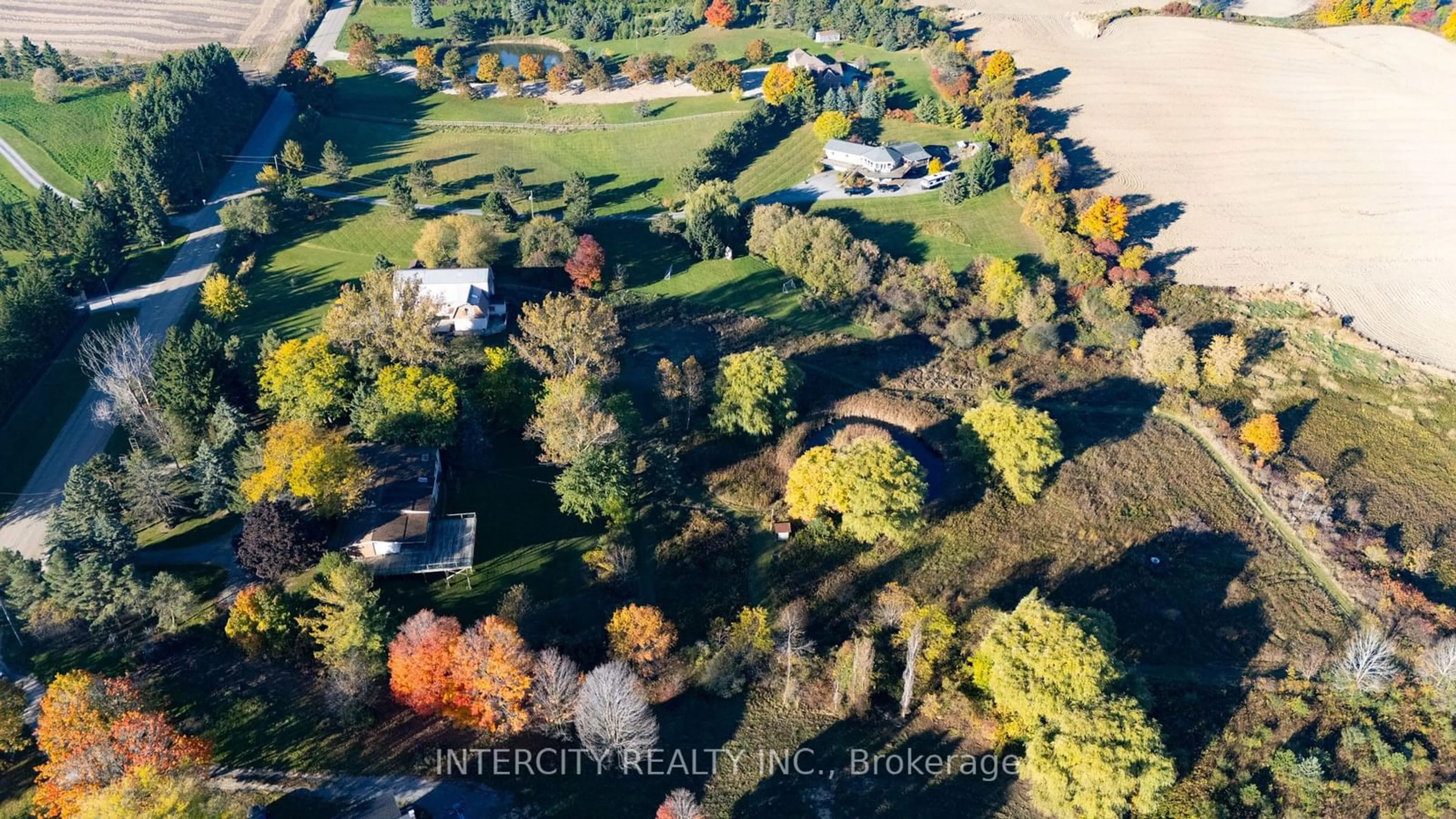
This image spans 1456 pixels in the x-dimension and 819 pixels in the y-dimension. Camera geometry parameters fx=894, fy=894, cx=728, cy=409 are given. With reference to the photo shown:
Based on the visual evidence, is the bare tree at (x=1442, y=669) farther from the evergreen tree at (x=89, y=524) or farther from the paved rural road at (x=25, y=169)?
the paved rural road at (x=25, y=169)

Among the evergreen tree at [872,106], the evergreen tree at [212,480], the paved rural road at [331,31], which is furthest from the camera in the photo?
the paved rural road at [331,31]

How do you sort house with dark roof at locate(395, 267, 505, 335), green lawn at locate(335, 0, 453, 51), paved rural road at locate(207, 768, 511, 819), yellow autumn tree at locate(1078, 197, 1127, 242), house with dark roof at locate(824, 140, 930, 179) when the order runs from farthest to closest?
green lawn at locate(335, 0, 453, 51), house with dark roof at locate(824, 140, 930, 179), yellow autumn tree at locate(1078, 197, 1127, 242), house with dark roof at locate(395, 267, 505, 335), paved rural road at locate(207, 768, 511, 819)

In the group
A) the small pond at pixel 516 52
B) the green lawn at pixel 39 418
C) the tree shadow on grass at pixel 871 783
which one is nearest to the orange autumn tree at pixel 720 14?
the small pond at pixel 516 52

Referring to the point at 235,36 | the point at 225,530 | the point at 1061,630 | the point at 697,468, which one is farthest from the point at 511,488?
the point at 235,36

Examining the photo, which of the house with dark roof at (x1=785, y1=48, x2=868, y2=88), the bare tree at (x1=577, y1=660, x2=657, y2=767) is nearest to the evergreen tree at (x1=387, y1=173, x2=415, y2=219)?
the house with dark roof at (x1=785, y1=48, x2=868, y2=88)

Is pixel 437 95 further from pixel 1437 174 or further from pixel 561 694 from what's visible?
pixel 1437 174

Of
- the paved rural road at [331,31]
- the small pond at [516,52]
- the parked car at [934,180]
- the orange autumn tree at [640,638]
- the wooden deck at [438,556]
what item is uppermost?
the paved rural road at [331,31]

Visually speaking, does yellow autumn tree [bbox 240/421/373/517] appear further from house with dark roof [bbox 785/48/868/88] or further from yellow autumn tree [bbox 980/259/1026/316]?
house with dark roof [bbox 785/48/868/88]
